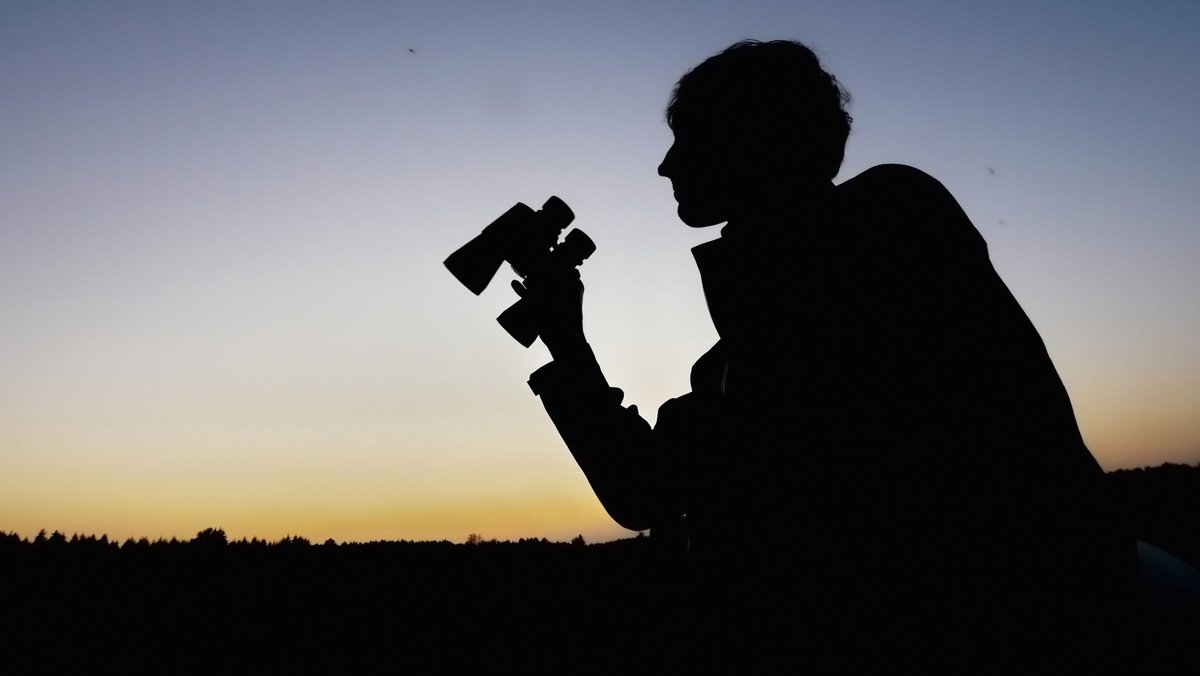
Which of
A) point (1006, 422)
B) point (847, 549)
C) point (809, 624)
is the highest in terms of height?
point (1006, 422)

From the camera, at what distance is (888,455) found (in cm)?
105

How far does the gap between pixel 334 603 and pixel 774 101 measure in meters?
Answer: 4.95

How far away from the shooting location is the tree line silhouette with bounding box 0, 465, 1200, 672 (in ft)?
14.4

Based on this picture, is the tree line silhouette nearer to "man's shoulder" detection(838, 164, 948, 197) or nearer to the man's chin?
the man's chin

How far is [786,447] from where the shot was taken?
3.81ft

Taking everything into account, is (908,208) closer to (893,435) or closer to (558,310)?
(893,435)

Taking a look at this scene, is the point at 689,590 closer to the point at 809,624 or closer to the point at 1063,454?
the point at 809,624

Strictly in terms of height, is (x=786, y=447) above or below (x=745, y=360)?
below

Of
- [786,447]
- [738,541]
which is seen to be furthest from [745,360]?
[738,541]

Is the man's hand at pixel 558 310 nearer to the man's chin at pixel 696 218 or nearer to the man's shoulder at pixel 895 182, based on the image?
the man's chin at pixel 696 218

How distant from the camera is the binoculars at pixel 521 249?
8.05 feet

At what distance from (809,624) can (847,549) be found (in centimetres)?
13

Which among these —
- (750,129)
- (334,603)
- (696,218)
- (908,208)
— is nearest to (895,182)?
(908,208)

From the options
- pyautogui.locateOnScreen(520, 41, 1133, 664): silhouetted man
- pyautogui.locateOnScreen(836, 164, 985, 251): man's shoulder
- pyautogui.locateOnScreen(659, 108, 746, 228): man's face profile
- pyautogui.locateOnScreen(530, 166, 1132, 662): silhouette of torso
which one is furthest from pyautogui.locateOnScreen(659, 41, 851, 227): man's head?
pyautogui.locateOnScreen(836, 164, 985, 251): man's shoulder
